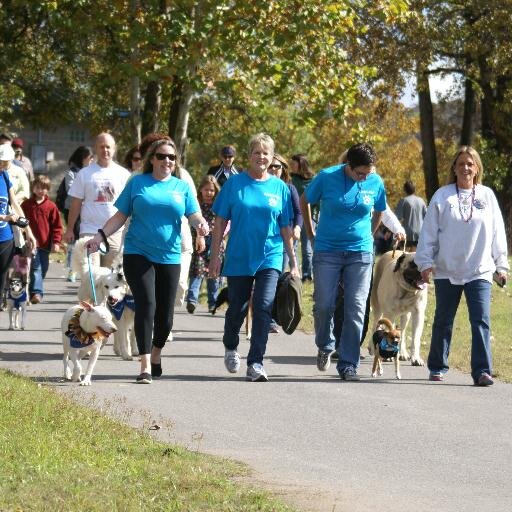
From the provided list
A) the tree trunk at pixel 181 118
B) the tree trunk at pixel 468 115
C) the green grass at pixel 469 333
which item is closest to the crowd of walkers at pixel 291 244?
the green grass at pixel 469 333

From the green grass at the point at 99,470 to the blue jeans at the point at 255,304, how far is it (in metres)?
2.62

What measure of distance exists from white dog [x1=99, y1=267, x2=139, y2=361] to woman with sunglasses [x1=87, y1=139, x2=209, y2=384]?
1034 millimetres

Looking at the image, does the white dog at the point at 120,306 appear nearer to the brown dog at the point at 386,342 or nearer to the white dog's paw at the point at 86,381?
the white dog's paw at the point at 86,381

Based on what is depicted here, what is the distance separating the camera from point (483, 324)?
12117 millimetres

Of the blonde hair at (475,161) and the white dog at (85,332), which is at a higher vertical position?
the blonde hair at (475,161)

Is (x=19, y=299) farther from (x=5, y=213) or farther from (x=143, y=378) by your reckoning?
(x=143, y=378)

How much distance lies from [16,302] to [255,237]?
5.17 m

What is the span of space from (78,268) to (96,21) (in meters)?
15.8

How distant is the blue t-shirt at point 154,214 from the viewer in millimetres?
11438

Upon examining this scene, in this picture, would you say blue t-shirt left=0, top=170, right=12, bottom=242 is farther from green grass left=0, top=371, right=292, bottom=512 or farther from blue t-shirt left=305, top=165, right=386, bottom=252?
green grass left=0, top=371, right=292, bottom=512

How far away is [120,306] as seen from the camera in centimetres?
1300

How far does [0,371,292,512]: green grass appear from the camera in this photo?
267 inches

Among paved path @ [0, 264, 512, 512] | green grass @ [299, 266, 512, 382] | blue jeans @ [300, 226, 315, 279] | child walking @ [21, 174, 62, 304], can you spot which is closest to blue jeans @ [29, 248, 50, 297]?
child walking @ [21, 174, 62, 304]

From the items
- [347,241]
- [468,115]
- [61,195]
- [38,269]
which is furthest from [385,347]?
[468,115]
